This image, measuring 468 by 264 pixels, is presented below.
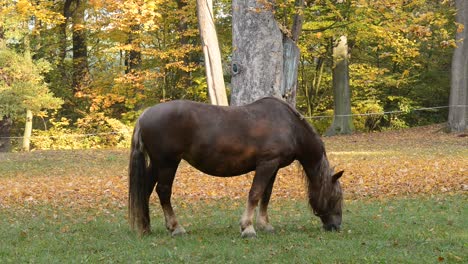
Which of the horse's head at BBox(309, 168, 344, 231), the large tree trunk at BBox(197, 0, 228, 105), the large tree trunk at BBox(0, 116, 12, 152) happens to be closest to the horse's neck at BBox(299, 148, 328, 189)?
the horse's head at BBox(309, 168, 344, 231)

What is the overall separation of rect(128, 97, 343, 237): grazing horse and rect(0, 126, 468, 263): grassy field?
0.44 metres

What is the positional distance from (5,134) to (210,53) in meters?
12.6

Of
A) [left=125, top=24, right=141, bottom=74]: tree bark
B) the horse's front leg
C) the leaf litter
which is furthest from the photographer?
[left=125, top=24, right=141, bottom=74]: tree bark

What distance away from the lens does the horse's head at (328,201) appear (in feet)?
27.3

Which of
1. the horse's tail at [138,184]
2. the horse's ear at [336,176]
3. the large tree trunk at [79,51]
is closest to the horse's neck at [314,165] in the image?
the horse's ear at [336,176]

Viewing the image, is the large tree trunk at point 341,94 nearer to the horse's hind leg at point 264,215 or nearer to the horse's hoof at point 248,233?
the horse's hind leg at point 264,215

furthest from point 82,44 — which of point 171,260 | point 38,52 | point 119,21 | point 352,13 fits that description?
point 171,260

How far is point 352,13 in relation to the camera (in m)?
26.3

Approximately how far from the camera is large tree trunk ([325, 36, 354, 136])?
3027cm

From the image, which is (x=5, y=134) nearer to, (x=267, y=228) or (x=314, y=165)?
(x=267, y=228)

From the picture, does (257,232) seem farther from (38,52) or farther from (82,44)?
(82,44)

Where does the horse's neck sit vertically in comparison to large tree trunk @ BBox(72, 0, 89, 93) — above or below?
below

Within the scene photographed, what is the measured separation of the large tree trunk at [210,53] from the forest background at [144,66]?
20.6 feet

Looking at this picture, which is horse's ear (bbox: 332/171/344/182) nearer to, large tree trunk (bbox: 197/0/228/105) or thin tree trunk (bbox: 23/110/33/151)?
large tree trunk (bbox: 197/0/228/105)
